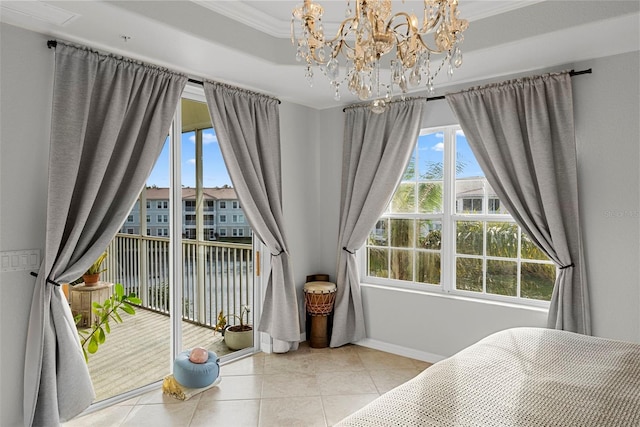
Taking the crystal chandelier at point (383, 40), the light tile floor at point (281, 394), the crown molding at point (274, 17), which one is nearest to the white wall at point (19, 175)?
the light tile floor at point (281, 394)

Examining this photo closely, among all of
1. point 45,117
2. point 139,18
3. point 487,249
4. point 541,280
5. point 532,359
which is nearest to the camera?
point 532,359

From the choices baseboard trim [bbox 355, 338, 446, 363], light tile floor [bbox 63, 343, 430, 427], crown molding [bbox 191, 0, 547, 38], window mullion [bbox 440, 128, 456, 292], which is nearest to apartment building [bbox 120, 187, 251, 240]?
light tile floor [bbox 63, 343, 430, 427]

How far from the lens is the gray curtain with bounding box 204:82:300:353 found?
3.57 meters

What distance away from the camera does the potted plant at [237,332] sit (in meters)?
4.00

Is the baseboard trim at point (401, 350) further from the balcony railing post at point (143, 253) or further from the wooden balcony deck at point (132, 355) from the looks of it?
the balcony railing post at point (143, 253)

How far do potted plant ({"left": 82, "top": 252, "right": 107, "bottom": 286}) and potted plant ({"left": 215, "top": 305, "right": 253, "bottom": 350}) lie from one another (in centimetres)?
126

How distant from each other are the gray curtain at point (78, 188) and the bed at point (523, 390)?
78.6 inches

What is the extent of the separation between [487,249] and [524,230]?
1.49ft

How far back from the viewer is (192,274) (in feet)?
12.1

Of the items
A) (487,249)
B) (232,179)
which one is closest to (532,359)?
(487,249)

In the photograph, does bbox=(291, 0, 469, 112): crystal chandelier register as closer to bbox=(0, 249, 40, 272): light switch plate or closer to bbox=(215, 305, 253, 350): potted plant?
bbox=(0, 249, 40, 272): light switch plate

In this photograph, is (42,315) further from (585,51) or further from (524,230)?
(585,51)

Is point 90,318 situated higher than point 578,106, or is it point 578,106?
point 578,106

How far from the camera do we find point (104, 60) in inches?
109
